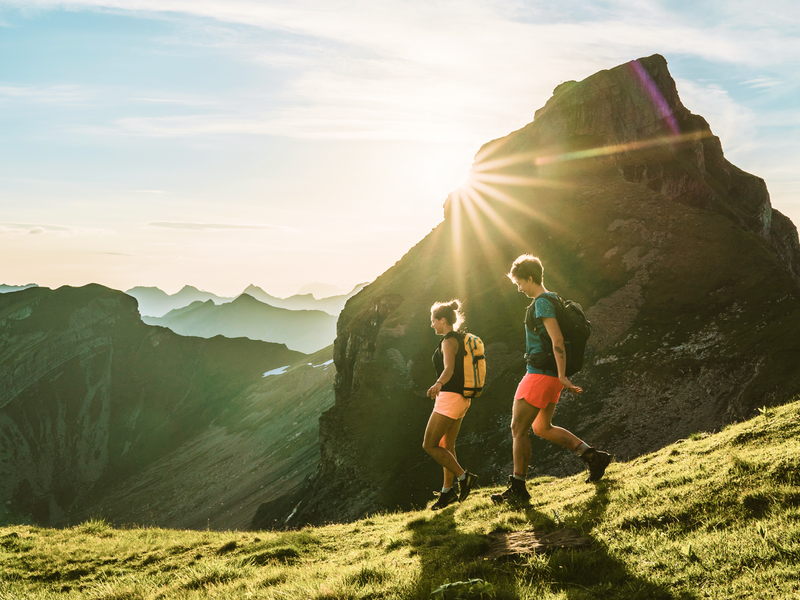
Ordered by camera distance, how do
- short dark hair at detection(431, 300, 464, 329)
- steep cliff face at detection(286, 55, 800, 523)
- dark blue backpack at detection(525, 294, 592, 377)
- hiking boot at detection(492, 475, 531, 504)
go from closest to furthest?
1. dark blue backpack at detection(525, 294, 592, 377)
2. hiking boot at detection(492, 475, 531, 504)
3. short dark hair at detection(431, 300, 464, 329)
4. steep cliff face at detection(286, 55, 800, 523)

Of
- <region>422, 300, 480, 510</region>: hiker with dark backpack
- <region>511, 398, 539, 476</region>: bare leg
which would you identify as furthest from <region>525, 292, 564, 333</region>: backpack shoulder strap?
<region>422, 300, 480, 510</region>: hiker with dark backpack

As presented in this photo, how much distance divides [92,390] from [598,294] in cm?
12737

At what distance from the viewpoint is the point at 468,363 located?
914 cm

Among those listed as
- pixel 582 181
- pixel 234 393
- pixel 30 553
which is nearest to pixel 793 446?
pixel 30 553

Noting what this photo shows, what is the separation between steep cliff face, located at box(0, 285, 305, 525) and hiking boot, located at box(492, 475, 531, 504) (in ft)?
390

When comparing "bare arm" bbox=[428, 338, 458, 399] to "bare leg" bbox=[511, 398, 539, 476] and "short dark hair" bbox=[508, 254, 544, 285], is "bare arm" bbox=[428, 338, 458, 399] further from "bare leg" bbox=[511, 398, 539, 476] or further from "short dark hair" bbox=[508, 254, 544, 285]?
"short dark hair" bbox=[508, 254, 544, 285]

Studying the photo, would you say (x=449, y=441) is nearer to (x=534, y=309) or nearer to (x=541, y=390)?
(x=541, y=390)

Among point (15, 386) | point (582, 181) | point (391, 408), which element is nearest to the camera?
point (391, 408)

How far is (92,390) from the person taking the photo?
122m

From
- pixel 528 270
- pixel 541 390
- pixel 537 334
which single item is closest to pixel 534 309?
pixel 537 334

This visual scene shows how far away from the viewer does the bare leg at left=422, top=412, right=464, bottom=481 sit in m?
9.21

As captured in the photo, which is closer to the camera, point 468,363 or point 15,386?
point 468,363

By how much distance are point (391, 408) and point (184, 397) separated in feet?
346

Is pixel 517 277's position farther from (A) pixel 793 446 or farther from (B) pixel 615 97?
(B) pixel 615 97
